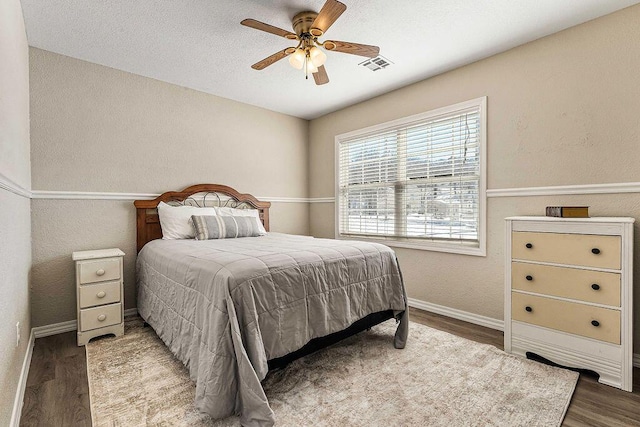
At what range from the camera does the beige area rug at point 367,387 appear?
1.56 metres

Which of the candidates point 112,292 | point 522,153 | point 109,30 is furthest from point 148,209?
point 522,153

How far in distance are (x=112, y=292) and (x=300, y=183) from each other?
285 cm

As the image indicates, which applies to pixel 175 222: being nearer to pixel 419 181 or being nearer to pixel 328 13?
pixel 328 13

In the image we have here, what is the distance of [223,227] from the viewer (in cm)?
313

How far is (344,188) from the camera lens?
429cm

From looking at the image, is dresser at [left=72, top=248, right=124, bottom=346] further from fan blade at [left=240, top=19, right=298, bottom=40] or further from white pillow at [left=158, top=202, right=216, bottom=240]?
fan blade at [left=240, top=19, right=298, bottom=40]

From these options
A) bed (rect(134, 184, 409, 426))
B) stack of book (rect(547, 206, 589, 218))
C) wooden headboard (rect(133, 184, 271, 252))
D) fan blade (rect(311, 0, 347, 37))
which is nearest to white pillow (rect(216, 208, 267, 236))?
wooden headboard (rect(133, 184, 271, 252))

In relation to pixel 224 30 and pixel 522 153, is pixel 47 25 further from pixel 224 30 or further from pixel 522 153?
pixel 522 153

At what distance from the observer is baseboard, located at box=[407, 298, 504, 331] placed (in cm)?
276

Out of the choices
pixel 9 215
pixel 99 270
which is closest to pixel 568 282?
pixel 9 215

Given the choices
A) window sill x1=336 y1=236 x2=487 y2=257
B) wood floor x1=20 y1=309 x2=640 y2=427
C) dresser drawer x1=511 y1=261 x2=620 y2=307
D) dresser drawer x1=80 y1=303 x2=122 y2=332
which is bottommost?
wood floor x1=20 y1=309 x2=640 y2=427

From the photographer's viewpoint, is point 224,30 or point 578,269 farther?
point 224,30

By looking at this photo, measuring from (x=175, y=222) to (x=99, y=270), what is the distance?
2.54ft

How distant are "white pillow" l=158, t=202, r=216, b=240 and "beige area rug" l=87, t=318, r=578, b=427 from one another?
1.04 m
